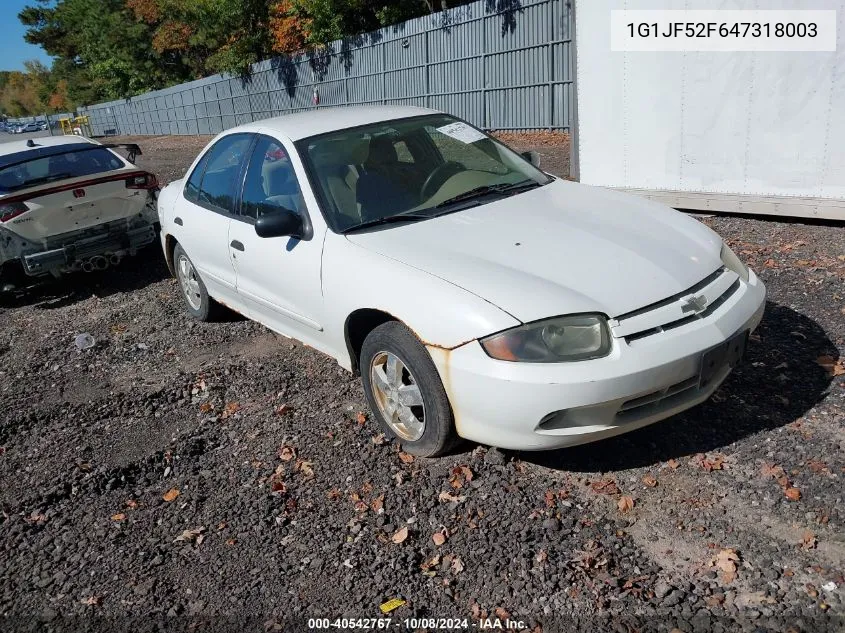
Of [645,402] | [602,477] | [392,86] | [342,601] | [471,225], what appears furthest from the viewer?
[392,86]

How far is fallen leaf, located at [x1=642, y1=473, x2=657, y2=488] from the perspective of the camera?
3.25 meters

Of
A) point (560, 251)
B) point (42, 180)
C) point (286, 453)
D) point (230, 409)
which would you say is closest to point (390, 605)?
point (286, 453)

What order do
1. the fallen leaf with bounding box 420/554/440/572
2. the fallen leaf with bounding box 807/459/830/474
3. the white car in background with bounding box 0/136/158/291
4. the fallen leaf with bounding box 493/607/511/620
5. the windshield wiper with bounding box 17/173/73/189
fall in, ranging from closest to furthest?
the fallen leaf with bounding box 493/607/511/620 → the fallen leaf with bounding box 420/554/440/572 → the fallen leaf with bounding box 807/459/830/474 → the white car in background with bounding box 0/136/158/291 → the windshield wiper with bounding box 17/173/73/189

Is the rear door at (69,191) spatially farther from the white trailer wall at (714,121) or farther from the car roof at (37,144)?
the white trailer wall at (714,121)

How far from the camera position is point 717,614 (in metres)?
2.51

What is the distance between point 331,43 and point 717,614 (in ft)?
72.3

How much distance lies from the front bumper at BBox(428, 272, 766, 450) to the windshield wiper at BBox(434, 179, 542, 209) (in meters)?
1.27

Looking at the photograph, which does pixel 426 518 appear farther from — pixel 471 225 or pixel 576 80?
pixel 576 80

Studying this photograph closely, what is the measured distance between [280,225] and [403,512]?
5.48ft

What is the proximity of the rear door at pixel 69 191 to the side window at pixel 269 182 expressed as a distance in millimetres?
3228

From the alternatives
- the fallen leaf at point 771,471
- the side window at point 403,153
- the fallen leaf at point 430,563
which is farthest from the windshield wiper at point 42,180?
the fallen leaf at point 771,471

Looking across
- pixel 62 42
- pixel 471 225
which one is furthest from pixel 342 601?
pixel 62 42

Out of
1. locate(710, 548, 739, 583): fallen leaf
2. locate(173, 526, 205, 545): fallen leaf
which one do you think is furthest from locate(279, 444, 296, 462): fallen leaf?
locate(710, 548, 739, 583): fallen leaf

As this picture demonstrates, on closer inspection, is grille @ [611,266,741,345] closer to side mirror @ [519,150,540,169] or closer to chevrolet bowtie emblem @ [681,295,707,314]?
chevrolet bowtie emblem @ [681,295,707,314]
